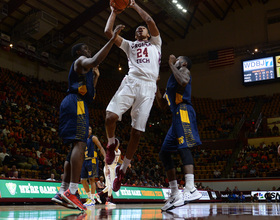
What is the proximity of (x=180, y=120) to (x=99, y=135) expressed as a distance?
48.2ft

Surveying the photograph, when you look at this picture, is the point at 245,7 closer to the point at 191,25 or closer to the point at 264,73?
the point at 191,25

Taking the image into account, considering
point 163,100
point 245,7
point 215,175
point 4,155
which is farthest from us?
point 245,7

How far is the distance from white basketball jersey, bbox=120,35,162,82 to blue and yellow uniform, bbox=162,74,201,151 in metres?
0.36

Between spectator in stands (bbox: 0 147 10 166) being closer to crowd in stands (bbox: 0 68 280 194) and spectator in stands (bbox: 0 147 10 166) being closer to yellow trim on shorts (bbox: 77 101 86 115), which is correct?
crowd in stands (bbox: 0 68 280 194)

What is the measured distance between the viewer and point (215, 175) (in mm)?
19922

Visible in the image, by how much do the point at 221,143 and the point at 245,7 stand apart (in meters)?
11.2

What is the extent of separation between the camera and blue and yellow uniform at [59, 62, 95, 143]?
394cm

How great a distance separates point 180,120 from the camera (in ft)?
14.5

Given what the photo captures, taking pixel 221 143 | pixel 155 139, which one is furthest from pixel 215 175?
pixel 155 139

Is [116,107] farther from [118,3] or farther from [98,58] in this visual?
[118,3]

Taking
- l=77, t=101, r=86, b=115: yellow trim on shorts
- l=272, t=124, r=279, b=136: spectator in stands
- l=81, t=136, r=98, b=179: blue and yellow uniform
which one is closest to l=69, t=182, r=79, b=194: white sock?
l=77, t=101, r=86, b=115: yellow trim on shorts

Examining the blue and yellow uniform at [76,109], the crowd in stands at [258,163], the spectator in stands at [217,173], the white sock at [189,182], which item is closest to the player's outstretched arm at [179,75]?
the blue and yellow uniform at [76,109]

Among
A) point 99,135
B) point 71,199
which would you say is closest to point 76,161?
point 71,199

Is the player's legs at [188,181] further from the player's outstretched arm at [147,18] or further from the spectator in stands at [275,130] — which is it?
the spectator in stands at [275,130]
